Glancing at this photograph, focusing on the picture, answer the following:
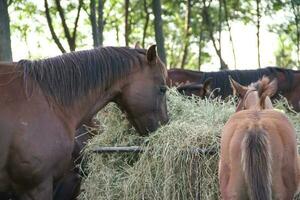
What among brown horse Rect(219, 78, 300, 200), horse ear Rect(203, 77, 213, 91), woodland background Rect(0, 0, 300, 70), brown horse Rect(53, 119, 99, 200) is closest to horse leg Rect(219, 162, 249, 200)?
brown horse Rect(219, 78, 300, 200)

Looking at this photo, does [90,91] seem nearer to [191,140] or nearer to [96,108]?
[96,108]

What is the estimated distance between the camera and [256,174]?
3416 mm

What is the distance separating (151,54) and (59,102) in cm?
99

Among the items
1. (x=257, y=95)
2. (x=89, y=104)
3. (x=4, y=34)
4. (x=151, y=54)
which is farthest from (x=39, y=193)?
(x=4, y=34)

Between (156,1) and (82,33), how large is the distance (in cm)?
953

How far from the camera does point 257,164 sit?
342 centimetres

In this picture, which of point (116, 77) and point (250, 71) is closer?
point (116, 77)

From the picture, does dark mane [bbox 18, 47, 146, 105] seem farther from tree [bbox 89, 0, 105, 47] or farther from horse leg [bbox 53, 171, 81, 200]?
tree [bbox 89, 0, 105, 47]

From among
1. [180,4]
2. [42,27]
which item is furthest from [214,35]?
[42,27]

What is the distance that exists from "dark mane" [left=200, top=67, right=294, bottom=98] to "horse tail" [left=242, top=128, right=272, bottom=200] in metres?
4.68

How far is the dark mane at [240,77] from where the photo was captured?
8.34 meters

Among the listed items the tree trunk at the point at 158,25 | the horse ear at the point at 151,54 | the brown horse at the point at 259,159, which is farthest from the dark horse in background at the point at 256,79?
the brown horse at the point at 259,159

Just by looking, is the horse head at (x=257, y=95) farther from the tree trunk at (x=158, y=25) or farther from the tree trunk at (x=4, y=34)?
the tree trunk at (x=158, y=25)

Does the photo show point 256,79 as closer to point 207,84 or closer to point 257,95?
point 207,84
